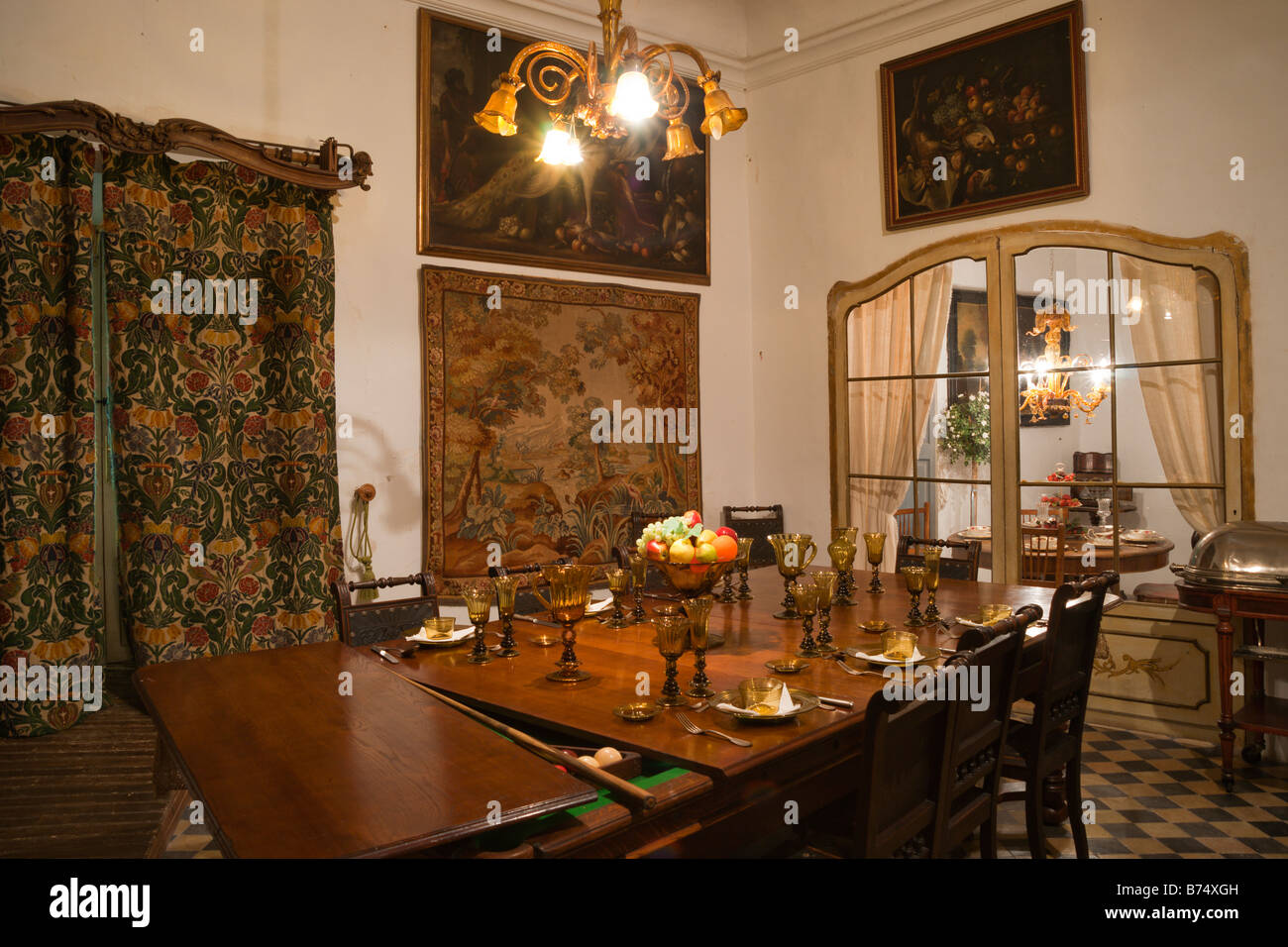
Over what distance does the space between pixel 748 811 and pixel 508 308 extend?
3.65 meters

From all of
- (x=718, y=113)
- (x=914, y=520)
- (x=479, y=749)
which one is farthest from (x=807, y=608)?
(x=914, y=520)

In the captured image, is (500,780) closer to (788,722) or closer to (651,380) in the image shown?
(788,722)

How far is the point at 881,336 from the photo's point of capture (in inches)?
208

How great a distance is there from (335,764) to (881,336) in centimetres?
442

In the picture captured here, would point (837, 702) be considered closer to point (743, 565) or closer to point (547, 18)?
point (743, 565)

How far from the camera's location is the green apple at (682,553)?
100.0 inches

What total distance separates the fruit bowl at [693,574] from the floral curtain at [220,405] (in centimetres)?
220

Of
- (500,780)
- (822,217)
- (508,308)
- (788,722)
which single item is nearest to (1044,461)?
(822,217)

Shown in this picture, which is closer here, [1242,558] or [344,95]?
[1242,558]

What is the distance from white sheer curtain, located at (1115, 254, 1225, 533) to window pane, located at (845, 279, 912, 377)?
119 centimetres

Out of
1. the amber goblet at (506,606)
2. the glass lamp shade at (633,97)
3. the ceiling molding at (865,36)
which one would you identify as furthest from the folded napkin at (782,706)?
the ceiling molding at (865,36)

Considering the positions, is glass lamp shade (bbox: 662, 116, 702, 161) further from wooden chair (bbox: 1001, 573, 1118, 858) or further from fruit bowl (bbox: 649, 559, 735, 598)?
wooden chair (bbox: 1001, 573, 1118, 858)

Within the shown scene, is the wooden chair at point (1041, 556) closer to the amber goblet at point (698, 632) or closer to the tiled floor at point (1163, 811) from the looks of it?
the tiled floor at point (1163, 811)

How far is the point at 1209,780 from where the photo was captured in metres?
3.69
